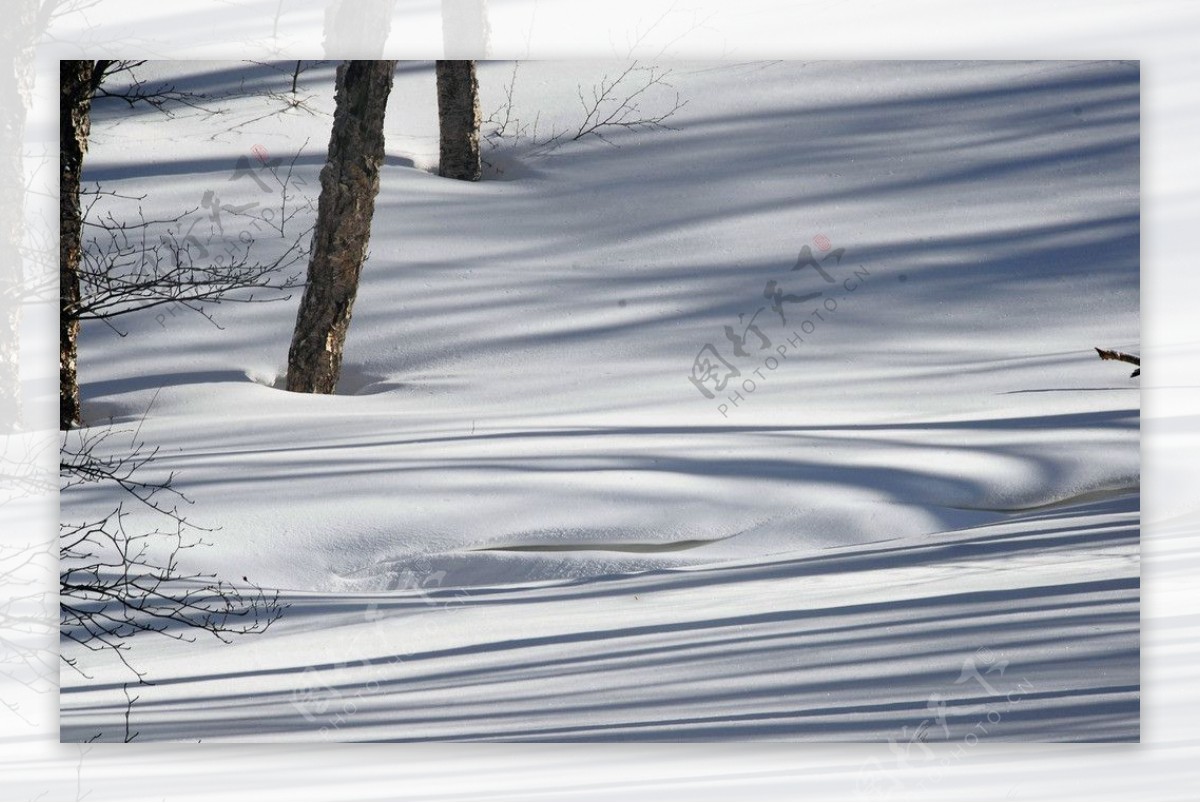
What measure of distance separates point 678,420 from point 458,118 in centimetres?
73

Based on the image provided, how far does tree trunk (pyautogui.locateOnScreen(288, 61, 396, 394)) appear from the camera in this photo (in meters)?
2.26

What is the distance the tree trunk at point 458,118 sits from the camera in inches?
89.3

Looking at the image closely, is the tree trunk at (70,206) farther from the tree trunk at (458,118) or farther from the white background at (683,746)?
the tree trunk at (458,118)

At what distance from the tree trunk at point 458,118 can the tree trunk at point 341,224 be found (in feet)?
0.36

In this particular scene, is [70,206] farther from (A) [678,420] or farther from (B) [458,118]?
(A) [678,420]

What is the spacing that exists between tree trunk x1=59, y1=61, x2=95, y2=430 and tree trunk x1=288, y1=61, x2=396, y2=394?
1.39 feet

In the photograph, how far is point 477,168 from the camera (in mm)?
2281

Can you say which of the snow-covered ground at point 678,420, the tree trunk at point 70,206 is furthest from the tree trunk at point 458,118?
the tree trunk at point 70,206

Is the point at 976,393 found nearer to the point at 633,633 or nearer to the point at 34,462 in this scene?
the point at 633,633

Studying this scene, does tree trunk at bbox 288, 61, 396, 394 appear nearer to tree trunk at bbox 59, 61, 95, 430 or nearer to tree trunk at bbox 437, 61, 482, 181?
tree trunk at bbox 437, 61, 482, 181

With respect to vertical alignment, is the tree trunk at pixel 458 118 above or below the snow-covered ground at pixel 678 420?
above

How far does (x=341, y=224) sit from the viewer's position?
2.25 meters

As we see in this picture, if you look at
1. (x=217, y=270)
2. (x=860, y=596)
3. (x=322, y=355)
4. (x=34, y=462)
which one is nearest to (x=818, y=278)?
(x=860, y=596)

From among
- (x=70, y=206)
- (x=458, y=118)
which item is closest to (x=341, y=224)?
(x=458, y=118)
